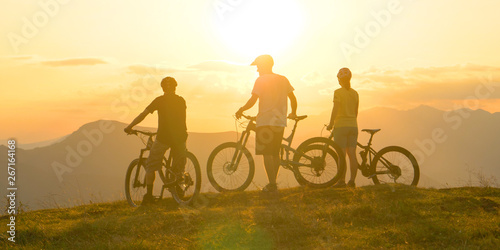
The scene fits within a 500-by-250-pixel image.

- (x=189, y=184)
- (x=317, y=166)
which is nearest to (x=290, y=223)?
(x=189, y=184)

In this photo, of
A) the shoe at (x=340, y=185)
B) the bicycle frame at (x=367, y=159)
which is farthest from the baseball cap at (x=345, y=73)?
the shoe at (x=340, y=185)

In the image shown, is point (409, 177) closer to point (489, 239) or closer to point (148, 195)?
point (489, 239)

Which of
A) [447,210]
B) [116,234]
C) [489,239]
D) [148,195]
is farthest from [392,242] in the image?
[148,195]

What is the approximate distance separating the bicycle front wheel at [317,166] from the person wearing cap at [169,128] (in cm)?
259

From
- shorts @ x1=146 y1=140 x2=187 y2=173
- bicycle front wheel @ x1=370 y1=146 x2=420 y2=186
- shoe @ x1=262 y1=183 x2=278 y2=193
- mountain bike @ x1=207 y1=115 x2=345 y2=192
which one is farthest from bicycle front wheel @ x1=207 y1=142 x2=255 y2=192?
bicycle front wheel @ x1=370 y1=146 x2=420 y2=186

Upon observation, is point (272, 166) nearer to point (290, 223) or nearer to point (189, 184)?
point (189, 184)

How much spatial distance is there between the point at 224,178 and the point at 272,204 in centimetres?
166

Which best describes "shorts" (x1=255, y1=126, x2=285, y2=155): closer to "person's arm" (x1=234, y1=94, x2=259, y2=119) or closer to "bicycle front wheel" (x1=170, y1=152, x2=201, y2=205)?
"person's arm" (x1=234, y1=94, x2=259, y2=119)

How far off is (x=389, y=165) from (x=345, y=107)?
1.78 meters

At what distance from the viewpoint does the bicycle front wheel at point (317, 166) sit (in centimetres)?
1058

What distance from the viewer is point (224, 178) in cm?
1087

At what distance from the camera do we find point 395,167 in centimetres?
1113

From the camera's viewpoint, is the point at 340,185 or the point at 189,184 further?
the point at 340,185

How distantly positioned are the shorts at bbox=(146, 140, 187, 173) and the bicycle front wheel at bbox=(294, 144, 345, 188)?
99.1 inches
